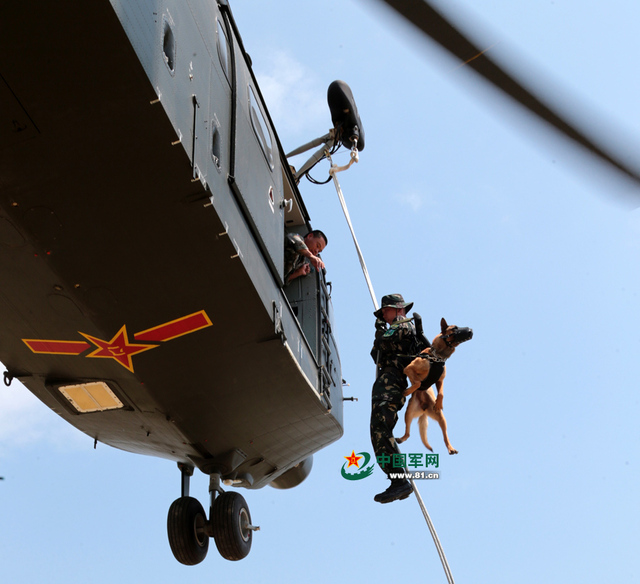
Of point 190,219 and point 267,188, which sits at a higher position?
point 190,219

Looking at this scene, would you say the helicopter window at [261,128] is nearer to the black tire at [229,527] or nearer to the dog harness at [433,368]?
the dog harness at [433,368]

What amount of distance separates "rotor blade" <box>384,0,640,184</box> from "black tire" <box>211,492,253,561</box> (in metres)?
7.61

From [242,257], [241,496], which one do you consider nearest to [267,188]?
[242,257]

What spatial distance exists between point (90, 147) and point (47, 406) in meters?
3.86

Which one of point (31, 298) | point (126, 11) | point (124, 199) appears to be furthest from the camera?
point (31, 298)

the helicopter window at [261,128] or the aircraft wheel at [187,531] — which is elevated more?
the helicopter window at [261,128]

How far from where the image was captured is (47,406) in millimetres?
7820

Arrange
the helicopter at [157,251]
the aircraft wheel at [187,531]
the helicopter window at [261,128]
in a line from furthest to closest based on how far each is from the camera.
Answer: the aircraft wheel at [187,531]
the helicopter window at [261,128]
the helicopter at [157,251]

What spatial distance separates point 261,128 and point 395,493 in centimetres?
404

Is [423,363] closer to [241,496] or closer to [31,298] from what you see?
[241,496]

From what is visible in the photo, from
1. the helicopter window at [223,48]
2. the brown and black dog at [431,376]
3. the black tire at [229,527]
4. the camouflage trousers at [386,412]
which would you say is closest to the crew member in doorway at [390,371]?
the camouflage trousers at [386,412]

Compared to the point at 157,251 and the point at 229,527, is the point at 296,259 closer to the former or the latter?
the point at 229,527

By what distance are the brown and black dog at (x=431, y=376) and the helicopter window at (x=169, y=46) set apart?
3.90 meters

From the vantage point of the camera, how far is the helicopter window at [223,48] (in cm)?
660
